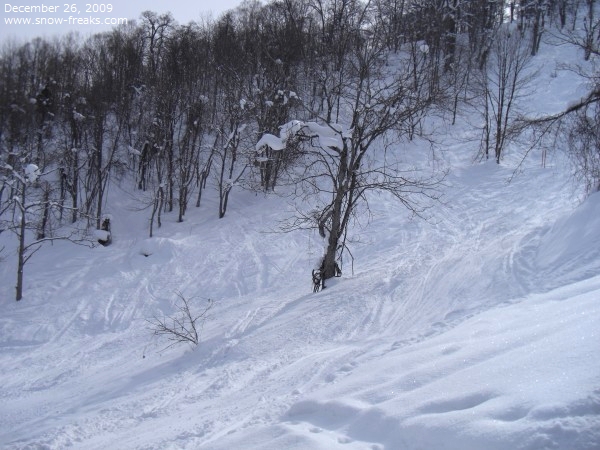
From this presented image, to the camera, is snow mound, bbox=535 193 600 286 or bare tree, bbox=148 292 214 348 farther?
bare tree, bbox=148 292 214 348

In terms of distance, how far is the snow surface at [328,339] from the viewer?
12.9 ft

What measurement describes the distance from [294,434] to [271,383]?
278 cm

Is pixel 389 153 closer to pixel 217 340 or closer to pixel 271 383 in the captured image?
pixel 217 340

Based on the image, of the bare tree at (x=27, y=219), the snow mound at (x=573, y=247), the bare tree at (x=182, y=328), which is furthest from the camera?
the bare tree at (x=27, y=219)

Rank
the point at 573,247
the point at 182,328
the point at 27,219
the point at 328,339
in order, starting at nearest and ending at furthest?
the point at 328,339, the point at 573,247, the point at 182,328, the point at 27,219

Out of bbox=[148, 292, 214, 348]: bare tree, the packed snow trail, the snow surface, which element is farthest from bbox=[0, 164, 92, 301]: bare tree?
bbox=[148, 292, 214, 348]: bare tree

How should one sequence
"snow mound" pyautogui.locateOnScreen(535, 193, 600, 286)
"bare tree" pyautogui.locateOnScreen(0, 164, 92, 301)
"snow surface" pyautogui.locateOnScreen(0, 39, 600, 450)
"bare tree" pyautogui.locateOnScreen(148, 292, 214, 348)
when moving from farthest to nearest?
1. "bare tree" pyautogui.locateOnScreen(0, 164, 92, 301)
2. "bare tree" pyautogui.locateOnScreen(148, 292, 214, 348)
3. "snow mound" pyautogui.locateOnScreen(535, 193, 600, 286)
4. "snow surface" pyautogui.locateOnScreen(0, 39, 600, 450)

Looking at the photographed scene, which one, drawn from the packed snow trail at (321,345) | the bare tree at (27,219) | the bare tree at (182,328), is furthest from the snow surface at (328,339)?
the bare tree at (27,219)

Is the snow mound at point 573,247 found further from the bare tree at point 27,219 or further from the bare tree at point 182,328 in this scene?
the bare tree at point 27,219

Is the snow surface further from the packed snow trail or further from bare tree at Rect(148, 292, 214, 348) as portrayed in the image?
bare tree at Rect(148, 292, 214, 348)

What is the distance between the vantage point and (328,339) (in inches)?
345

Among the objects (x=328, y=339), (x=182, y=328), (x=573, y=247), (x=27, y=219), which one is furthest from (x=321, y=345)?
(x=27, y=219)

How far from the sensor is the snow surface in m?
3.94

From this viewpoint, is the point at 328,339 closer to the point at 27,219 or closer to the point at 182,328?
the point at 182,328
